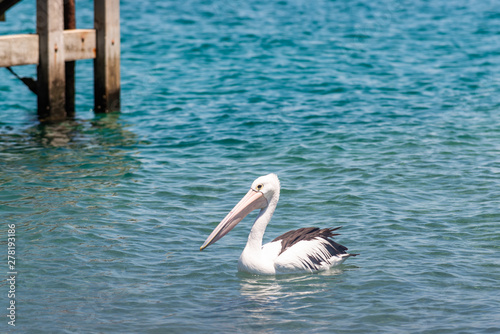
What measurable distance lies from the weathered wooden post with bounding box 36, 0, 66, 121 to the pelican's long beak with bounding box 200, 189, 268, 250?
648 cm

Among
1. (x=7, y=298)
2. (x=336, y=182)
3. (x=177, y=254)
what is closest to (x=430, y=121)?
(x=336, y=182)

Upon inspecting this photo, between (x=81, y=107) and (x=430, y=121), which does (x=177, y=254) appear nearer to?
(x=430, y=121)

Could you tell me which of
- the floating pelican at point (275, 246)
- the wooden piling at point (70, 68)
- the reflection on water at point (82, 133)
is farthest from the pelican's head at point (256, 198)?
the wooden piling at point (70, 68)

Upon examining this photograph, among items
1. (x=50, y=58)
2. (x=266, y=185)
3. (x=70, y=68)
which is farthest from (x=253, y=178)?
(x=70, y=68)

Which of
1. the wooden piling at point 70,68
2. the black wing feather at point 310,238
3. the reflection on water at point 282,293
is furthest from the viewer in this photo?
the wooden piling at point 70,68

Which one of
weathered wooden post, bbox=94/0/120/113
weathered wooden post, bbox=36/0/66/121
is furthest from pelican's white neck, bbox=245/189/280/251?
weathered wooden post, bbox=94/0/120/113

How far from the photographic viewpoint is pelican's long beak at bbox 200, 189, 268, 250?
8047 millimetres

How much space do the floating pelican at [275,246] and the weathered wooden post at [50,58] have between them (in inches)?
256

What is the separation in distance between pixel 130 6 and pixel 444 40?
12822 mm

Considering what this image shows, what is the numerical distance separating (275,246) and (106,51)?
753 centimetres

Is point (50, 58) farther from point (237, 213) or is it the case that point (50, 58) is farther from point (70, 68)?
point (237, 213)

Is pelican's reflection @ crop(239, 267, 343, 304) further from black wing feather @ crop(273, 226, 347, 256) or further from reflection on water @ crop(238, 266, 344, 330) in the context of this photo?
black wing feather @ crop(273, 226, 347, 256)

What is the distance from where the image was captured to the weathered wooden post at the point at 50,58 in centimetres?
1306

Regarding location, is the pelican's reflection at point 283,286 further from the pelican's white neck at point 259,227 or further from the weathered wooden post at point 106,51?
the weathered wooden post at point 106,51
